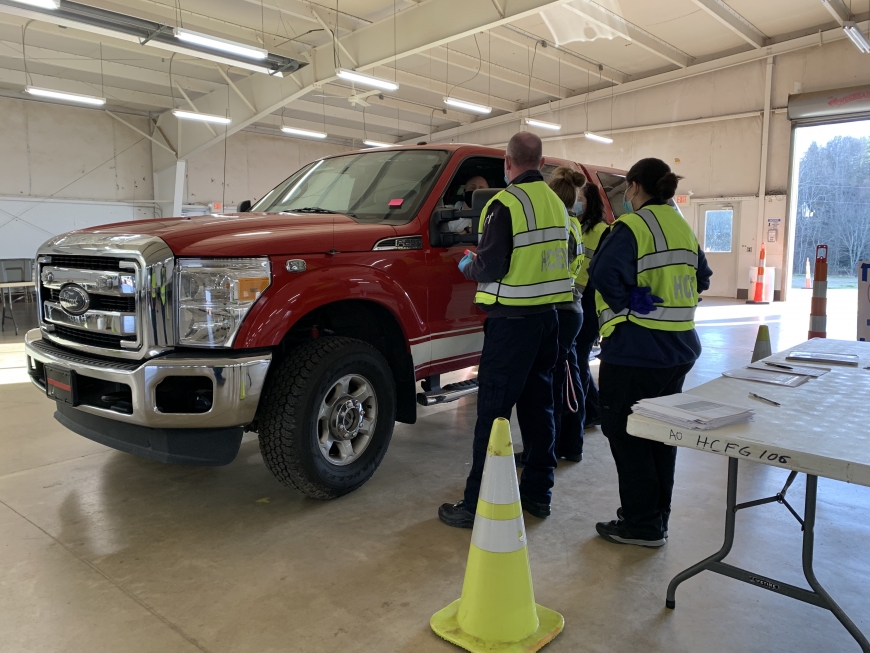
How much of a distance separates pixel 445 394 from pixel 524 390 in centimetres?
76

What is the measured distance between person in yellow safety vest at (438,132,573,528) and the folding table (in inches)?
32.0

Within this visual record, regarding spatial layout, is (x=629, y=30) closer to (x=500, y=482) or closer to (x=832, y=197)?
(x=832, y=197)

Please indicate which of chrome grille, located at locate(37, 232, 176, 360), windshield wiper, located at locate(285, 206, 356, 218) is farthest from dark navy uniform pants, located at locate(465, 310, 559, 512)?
chrome grille, located at locate(37, 232, 176, 360)

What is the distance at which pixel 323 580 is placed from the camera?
250cm

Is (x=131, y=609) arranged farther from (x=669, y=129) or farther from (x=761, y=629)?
(x=669, y=129)

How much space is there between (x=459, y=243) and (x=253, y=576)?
215 cm

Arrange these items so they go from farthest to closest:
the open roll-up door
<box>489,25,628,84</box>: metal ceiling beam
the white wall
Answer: the white wall < <box>489,25,628,84</box>: metal ceiling beam < the open roll-up door

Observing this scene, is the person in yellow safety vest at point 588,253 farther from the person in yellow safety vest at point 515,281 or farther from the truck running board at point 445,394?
the person in yellow safety vest at point 515,281

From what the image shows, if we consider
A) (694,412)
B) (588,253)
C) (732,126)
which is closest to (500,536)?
(694,412)

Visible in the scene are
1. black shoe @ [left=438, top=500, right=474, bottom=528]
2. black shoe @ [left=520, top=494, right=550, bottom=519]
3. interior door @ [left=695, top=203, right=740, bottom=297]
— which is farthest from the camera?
interior door @ [left=695, top=203, right=740, bottom=297]

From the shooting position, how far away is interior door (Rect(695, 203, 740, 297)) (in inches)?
618

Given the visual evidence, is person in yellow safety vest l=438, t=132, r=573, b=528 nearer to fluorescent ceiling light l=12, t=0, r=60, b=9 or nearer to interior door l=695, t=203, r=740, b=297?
fluorescent ceiling light l=12, t=0, r=60, b=9

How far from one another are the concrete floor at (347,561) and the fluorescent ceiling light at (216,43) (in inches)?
244

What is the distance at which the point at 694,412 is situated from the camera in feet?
6.39
